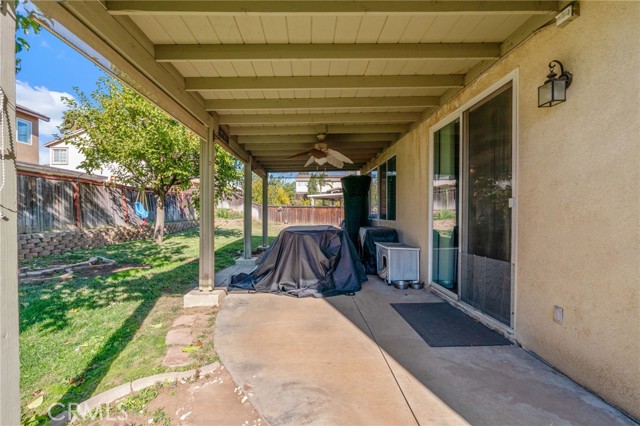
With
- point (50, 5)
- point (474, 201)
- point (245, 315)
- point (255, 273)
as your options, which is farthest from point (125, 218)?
point (474, 201)

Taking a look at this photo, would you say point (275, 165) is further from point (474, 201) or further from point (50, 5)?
point (50, 5)

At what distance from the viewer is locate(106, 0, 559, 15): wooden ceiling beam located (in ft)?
6.75

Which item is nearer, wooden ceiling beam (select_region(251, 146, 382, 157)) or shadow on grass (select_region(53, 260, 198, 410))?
shadow on grass (select_region(53, 260, 198, 410))

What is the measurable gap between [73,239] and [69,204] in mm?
979

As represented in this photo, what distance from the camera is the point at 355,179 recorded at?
6.96m

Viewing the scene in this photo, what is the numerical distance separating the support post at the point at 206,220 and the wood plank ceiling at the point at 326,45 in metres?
0.67

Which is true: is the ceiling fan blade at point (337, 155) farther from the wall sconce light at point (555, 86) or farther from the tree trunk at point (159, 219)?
the tree trunk at point (159, 219)

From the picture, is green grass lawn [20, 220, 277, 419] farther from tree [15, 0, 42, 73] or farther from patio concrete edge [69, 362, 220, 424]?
tree [15, 0, 42, 73]

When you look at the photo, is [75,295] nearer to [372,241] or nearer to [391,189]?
[372,241]

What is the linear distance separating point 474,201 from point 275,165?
6398 mm

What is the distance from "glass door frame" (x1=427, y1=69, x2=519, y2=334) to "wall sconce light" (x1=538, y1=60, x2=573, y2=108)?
0.41 metres

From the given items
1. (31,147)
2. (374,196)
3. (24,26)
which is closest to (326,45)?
(24,26)

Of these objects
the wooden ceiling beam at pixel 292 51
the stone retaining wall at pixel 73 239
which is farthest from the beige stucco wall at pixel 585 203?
the stone retaining wall at pixel 73 239

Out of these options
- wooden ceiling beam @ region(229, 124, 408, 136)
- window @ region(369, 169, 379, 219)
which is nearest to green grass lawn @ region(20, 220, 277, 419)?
wooden ceiling beam @ region(229, 124, 408, 136)
